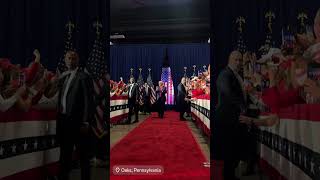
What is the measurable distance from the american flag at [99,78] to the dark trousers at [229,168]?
102cm

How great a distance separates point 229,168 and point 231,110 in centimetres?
45

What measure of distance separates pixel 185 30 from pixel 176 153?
825cm

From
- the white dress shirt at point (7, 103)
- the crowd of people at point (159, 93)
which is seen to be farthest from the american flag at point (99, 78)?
the crowd of people at point (159, 93)

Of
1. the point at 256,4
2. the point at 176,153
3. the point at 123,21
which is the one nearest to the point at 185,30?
the point at 123,21

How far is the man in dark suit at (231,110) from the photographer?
105 inches

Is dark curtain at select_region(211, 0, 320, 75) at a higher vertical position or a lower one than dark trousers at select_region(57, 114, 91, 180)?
higher

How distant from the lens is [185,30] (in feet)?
39.8

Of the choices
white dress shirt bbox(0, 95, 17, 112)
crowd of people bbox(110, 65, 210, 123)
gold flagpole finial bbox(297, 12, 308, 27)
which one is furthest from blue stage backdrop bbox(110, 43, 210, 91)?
white dress shirt bbox(0, 95, 17, 112)

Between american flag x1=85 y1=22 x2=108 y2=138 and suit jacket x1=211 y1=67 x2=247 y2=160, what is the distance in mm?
943

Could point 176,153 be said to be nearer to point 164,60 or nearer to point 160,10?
point 160,10

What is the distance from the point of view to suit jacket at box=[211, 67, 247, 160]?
2654 mm

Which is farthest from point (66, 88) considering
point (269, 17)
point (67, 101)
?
point (269, 17)

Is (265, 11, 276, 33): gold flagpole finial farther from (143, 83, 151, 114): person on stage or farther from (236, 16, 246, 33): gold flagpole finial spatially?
→ (143, 83, 151, 114): person on stage

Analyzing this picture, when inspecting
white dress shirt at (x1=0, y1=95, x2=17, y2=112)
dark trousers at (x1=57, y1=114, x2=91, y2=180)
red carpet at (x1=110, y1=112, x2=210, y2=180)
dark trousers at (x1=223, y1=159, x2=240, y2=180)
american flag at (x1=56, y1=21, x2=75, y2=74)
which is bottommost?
red carpet at (x1=110, y1=112, x2=210, y2=180)
